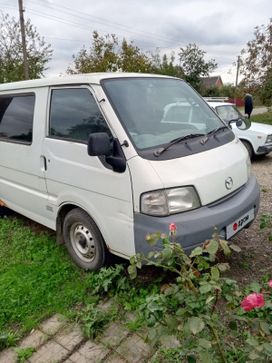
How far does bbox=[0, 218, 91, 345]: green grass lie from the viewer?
2.82m

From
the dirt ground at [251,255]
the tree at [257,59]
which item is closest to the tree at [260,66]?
the tree at [257,59]

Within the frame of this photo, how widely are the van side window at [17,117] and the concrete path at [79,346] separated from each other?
2.05 metres

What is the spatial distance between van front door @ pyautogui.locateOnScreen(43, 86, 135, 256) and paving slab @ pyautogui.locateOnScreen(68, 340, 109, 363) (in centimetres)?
76

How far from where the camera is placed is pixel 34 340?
101 inches

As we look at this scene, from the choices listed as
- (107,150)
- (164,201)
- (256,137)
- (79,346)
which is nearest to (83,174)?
(107,150)

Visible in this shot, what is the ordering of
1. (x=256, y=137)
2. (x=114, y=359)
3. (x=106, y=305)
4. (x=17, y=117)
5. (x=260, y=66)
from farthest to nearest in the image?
(x=260, y=66), (x=256, y=137), (x=17, y=117), (x=106, y=305), (x=114, y=359)

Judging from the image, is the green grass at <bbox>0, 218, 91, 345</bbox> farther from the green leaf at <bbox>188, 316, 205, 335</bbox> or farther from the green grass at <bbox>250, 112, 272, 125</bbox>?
the green grass at <bbox>250, 112, 272, 125</bbox>

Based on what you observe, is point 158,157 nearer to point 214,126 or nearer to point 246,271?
point 214,126

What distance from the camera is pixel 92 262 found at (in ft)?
10.9

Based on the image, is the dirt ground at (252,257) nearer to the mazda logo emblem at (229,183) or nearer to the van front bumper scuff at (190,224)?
the van front bumper scuff at (190,224)

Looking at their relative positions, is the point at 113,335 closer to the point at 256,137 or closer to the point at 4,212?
the point at 4,212

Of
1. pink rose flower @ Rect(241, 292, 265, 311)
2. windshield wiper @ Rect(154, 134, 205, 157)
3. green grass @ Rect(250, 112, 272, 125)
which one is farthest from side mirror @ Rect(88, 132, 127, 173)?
green grass @ Rect(250, 112, 272, 125)

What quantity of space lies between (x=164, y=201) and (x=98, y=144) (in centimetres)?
70

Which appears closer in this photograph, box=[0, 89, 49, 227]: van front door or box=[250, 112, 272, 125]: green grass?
box=[0, 89, 49, 227]: van front door
